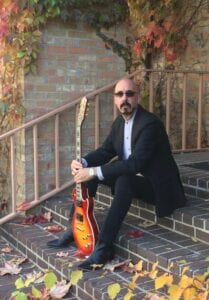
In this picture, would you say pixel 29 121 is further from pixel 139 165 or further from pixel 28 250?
pixel 139 165

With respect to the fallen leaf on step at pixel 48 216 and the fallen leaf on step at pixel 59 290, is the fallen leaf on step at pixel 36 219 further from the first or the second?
the fallen leaf on step at pixel 59 290

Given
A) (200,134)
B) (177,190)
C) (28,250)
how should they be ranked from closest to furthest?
(177,190), (28,250), (200,134)

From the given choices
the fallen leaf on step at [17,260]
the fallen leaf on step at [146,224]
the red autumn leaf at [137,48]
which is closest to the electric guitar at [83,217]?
the fallen leaf on step at [146,224]

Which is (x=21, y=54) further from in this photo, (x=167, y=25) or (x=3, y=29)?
(x=167, y=25)

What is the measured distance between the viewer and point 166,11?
5.13 metres

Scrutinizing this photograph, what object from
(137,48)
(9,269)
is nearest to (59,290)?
(9,269)

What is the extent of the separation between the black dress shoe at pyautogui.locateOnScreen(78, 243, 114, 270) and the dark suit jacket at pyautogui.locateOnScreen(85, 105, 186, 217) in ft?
1.47

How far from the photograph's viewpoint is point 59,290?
2934mm

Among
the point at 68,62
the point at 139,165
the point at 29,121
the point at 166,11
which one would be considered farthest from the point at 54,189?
the point at 166,11

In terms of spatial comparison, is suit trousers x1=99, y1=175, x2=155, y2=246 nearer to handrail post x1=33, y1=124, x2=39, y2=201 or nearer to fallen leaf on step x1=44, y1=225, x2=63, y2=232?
fallen leaf on step x1=44, y1=225, x2=63, y2=232

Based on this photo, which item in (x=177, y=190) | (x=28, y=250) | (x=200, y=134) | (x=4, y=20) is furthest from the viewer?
(x=200, y=134)

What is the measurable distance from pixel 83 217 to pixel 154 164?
600 mm

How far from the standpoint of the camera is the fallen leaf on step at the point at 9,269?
3340mm

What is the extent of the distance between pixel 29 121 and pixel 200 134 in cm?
187
